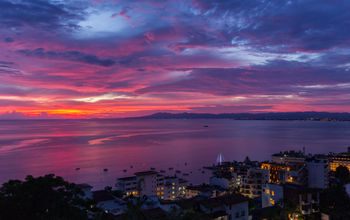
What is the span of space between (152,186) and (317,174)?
723 inches

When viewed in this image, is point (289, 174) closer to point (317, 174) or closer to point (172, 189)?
point (317, 174)

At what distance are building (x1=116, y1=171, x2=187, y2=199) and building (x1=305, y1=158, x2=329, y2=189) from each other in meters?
15.2

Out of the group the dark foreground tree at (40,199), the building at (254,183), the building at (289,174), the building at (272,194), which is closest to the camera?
the dark foreground tree at (40,199)

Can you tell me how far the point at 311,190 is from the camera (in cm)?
1881

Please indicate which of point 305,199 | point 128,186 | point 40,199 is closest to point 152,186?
point 128,186

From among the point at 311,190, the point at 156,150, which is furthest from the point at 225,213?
the point at 156,150

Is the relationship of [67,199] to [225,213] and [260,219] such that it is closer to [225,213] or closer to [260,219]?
[225,213]

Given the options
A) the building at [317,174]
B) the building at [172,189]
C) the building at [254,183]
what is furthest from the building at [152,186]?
the building at [317,174]

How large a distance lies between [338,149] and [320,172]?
171ft

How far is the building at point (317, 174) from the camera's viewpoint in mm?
27516

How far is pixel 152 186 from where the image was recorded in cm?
3212

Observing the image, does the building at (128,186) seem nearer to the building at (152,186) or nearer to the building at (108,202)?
the building at (152,186)

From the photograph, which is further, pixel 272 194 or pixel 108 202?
pixel 272 194

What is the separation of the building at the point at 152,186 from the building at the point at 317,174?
49.9 ft
